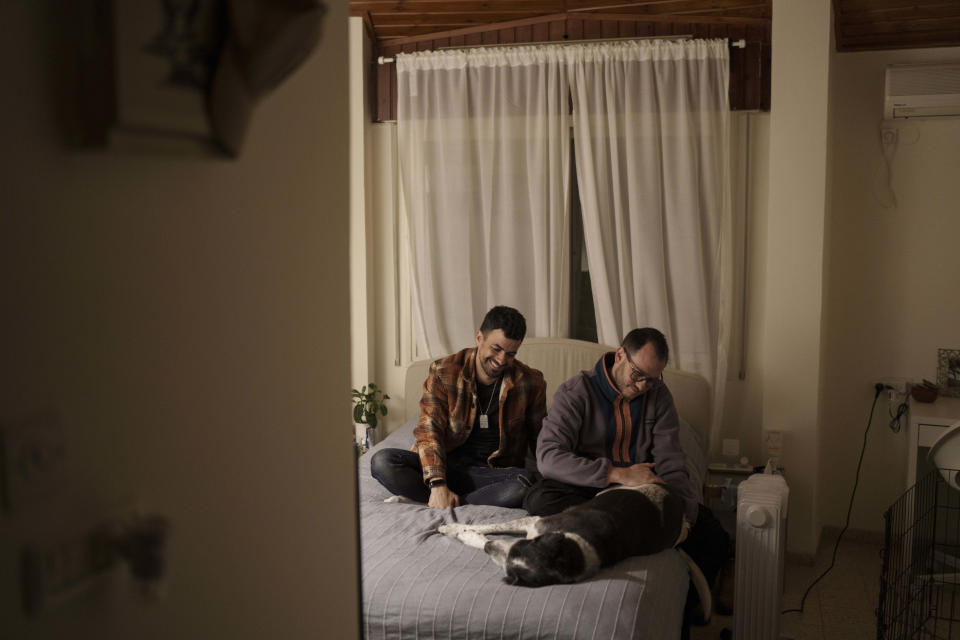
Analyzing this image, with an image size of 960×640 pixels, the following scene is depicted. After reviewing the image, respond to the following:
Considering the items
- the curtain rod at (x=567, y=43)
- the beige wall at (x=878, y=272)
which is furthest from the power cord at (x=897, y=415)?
the curtain rod at (x=567, y=43)

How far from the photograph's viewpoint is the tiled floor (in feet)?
9.75

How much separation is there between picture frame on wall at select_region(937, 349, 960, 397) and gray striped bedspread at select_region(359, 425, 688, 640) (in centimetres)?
207

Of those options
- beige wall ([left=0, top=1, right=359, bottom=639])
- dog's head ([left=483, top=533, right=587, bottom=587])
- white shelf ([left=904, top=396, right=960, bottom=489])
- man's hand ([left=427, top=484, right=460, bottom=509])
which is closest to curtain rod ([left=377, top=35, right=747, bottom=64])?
white shelf ([left=904, top=396, right=960, bottom=489])

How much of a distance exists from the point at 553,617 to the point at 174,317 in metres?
1.54

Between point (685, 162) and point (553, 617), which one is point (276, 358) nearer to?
point (553, 617)

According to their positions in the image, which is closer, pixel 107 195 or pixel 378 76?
pixel 107 195

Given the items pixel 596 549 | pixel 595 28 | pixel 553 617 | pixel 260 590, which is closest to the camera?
pixel 260 590

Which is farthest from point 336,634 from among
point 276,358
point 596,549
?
point 596,549

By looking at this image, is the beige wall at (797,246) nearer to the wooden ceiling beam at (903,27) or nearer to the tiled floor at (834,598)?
the tiled floor at (834,598)

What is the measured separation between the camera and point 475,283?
4.14 meters

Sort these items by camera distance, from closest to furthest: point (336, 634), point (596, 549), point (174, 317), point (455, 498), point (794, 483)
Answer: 1. point (174, 317)
2. point (336, 634)
3. point (596, 549)
4. point (455, 498)
5. point (794, 483)

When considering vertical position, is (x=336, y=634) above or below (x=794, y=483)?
above

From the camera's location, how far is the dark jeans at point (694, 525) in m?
2.72

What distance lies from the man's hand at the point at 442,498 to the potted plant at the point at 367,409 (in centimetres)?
136
